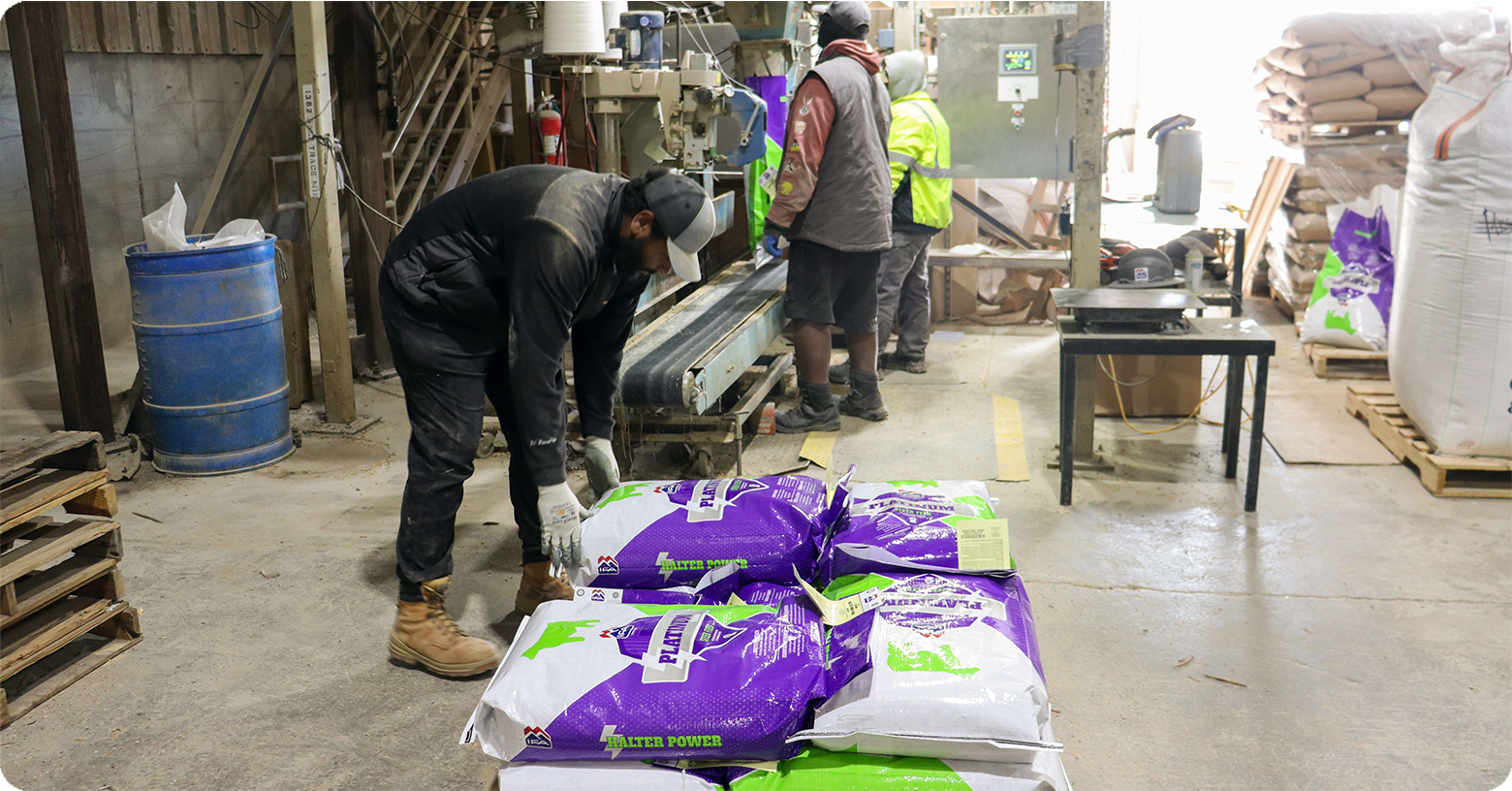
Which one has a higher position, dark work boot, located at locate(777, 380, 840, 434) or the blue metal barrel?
the blue metal barrel

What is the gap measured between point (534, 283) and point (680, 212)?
0.38 metres

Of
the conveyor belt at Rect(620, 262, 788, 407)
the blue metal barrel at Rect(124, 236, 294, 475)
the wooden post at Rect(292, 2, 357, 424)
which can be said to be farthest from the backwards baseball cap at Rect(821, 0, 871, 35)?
the blue metal barrel at Rect(124, 236, 294, 475)

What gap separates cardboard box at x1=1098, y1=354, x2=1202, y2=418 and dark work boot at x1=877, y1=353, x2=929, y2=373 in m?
1.12

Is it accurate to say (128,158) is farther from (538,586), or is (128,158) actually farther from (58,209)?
(538,586)

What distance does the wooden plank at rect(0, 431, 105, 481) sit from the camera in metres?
2.93

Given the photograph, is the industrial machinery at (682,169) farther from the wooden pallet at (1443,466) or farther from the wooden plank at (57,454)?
the wooden pallet at (1443,466)

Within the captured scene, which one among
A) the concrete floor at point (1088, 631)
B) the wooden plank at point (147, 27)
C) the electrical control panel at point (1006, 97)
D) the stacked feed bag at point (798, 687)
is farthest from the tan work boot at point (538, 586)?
the wooden plank at point (147, 27)

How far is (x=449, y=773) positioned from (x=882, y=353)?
4.11 m

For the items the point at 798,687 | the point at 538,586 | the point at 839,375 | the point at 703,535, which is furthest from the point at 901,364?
the point at 798,687

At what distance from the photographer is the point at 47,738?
2727mm

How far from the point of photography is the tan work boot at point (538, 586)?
10.8ft

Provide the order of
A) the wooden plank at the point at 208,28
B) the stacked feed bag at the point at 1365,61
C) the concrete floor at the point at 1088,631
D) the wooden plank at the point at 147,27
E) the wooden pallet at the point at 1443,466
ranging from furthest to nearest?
the wooden plank at the point at 208,28 < the wooden plank at the point at 147,27 < the stacked feed bag at the point at 1365,61 < the wooden pallet at the point at 1443,466 < the concrete floor at the point at 1088,631

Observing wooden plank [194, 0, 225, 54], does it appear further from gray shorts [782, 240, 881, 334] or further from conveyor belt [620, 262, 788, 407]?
gray shorts [782, 240, 881, 334]

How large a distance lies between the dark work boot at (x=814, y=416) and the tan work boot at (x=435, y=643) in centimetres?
233
